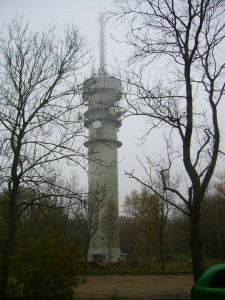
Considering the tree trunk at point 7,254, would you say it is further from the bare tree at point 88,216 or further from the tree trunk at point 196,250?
the bare tree at point 88,216

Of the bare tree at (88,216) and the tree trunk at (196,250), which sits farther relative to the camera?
the bare tree at (88,216)

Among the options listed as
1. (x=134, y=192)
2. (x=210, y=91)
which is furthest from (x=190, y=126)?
(x=134, y=192)

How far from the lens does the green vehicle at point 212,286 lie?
785cm

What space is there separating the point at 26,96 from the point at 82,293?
8.86m

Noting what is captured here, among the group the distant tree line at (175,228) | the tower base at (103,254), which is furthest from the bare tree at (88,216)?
the tower base at (103,254)

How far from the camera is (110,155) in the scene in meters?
57.8

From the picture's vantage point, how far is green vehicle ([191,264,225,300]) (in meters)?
7.85

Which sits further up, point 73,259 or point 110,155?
point 110,155

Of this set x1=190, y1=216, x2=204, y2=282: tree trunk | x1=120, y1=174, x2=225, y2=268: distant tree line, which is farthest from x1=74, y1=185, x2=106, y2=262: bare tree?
x1=190, y1=216, x2=204, y2=282: tree trunk

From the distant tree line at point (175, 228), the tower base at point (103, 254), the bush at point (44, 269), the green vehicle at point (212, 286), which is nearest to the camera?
the green vehicle at point (212, 286)

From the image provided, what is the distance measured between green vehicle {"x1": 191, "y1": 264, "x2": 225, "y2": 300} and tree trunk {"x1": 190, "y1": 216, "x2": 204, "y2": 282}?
325 cm

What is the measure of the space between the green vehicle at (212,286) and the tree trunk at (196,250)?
128 inches

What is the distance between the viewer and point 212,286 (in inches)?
317

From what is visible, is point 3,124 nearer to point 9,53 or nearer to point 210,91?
point 9,53
